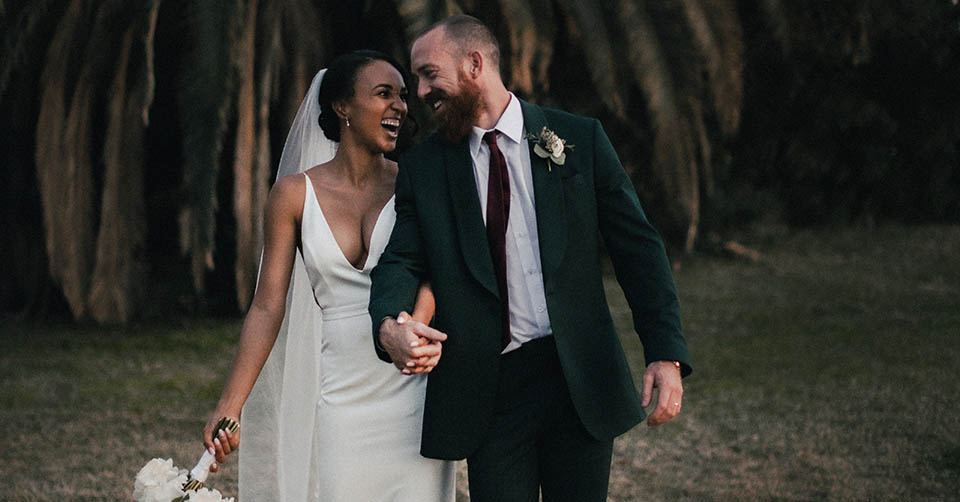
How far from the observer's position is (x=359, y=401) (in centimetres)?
281

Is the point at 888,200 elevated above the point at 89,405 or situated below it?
above

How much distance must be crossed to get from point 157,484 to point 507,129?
3.61ft

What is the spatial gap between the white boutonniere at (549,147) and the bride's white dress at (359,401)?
638 mm

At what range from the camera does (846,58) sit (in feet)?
42.0

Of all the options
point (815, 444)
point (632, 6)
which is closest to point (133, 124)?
point (632, 6)

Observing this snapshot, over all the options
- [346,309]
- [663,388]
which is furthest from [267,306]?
[663,388]

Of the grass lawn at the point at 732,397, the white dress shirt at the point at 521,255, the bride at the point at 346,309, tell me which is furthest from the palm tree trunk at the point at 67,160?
the white dress shirt at the point at 521,255

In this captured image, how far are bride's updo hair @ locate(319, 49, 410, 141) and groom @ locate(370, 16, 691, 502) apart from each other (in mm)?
627

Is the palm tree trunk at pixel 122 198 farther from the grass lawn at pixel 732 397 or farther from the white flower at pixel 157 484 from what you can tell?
the white flower at pixel 157 484

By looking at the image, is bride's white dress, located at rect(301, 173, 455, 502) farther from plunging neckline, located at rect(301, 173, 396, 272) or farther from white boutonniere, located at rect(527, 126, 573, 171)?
white boutonniere, located at rect(527, 126, 573, 171)

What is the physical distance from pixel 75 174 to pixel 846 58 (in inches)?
358

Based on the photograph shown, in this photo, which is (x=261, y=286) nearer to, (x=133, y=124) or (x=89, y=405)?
(x=89, y=405)

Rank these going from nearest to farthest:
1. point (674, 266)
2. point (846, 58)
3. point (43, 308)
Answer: point (43, 308), point (674, 266), point (846, 58)

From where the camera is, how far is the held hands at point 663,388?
7.50ft
